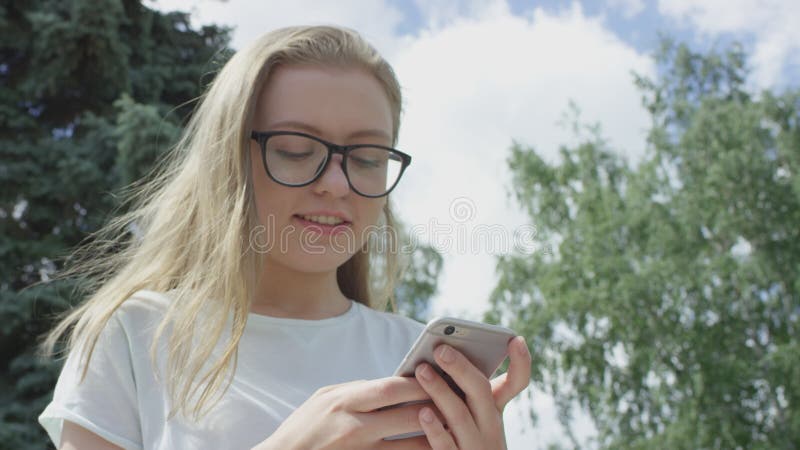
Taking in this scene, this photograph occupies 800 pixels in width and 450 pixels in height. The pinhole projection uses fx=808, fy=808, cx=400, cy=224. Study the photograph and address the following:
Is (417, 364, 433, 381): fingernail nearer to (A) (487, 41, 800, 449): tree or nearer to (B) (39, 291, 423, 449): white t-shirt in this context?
(B) (39, 291, 423, 449): white t-shirt

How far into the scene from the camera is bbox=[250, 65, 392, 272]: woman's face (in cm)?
159

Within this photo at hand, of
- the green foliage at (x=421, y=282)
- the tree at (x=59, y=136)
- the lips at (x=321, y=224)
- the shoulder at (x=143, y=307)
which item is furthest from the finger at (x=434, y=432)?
the green foliage at (x=421, y=282)

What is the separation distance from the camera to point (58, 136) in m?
8.59

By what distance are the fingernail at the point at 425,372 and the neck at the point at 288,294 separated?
59 centimetres

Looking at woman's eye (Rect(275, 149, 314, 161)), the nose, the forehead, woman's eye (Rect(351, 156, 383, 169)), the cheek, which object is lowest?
the cheek

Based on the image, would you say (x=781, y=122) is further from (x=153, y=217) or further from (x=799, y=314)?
(x=153, y=217)

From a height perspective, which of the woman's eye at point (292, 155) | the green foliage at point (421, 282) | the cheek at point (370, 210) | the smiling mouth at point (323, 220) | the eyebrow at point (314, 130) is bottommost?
the green foliage at point (421, 282)

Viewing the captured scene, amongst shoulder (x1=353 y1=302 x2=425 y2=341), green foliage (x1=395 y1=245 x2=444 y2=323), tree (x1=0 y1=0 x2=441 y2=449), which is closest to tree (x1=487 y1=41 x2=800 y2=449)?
green foliage (x1=395 y1=245 x2=444 y2=323)

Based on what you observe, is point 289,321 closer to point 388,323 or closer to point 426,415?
point 388,323

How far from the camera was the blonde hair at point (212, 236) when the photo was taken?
1.49 meters

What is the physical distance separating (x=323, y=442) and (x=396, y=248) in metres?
0.83

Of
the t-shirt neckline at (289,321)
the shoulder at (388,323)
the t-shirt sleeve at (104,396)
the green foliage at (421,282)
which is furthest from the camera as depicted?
the green foliage at (421,282)

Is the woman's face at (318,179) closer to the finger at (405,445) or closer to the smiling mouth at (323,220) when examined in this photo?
the smiling mouth at (323,220)

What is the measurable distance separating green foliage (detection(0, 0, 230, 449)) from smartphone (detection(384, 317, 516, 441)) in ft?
19.7
